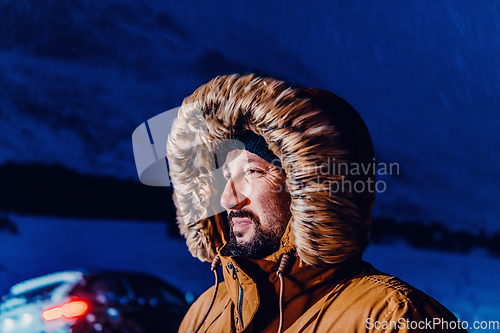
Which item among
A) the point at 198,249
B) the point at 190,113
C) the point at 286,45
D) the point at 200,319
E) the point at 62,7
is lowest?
the point at 200,319

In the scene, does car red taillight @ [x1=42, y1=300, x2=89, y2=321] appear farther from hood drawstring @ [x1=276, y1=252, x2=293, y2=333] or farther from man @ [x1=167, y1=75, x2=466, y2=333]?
hood drawstring @ [x1=276, y1=252, x2=293, y2=333]

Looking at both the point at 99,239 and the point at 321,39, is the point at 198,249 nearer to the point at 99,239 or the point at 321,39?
the point at 99,239

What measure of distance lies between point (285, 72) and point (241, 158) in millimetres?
464

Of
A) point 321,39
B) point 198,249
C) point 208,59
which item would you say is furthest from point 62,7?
point 198,249

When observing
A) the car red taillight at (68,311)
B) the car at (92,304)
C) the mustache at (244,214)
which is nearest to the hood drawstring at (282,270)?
the mustache at (244,214)

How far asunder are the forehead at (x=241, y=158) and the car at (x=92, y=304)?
75cm

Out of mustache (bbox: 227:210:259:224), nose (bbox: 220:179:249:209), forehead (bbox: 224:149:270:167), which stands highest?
forehead (bbox: 224:149:270:167)

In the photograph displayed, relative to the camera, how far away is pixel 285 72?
1231 millimetres

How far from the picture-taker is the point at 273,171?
900mm

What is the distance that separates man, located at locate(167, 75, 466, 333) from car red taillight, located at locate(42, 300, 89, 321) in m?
0.70

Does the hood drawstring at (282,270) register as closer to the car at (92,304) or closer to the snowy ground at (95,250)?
the snowy ground at (95,250)

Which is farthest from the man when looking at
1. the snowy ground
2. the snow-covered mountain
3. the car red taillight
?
the car red taillight

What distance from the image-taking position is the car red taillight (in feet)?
4.22

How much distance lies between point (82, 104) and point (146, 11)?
54cm
